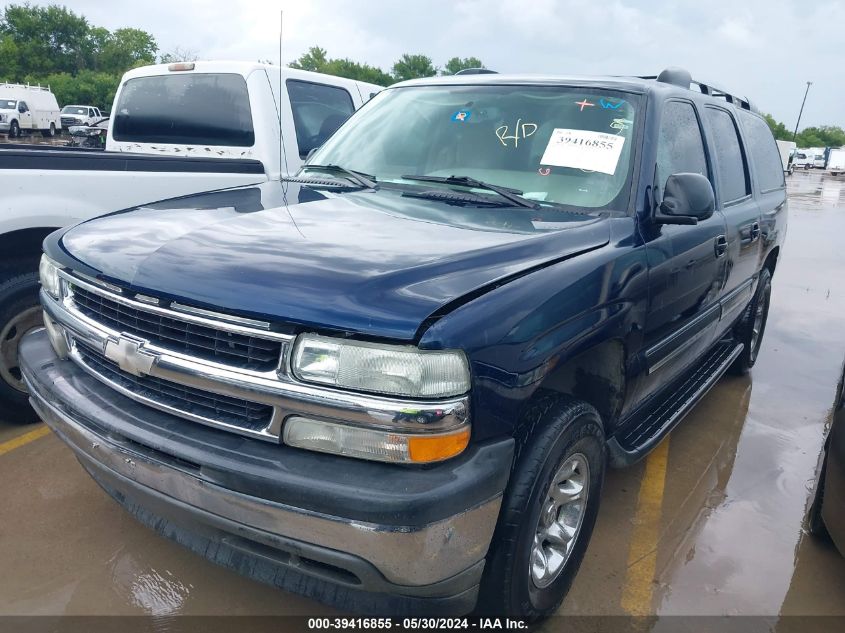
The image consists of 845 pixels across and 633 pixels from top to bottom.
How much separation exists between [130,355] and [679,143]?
2.68 m

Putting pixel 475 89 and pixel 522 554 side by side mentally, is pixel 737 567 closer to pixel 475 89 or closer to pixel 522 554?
pixel 522 554

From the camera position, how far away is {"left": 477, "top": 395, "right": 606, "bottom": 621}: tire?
2.14 metres

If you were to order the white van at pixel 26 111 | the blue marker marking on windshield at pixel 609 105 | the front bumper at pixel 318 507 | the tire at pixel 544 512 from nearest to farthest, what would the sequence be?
the front bumper at pixel 318 507 → the tire at pixel 544 512 → the blue marker marking on windshield at pixel 609 105 → the white van at pixel 26 111

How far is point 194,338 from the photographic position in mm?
2076

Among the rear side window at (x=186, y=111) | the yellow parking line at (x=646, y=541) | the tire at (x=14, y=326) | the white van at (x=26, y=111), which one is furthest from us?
the white van at (x=26, y=111)

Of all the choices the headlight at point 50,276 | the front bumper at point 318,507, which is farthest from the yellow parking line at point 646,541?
the headlight at point 50,276

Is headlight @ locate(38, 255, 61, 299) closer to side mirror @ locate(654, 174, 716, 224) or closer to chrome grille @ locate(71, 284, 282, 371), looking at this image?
chrome grille @ locate(71, 284, 282, 371)

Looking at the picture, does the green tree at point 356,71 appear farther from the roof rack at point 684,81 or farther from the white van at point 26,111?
the roof rack at point 684,81

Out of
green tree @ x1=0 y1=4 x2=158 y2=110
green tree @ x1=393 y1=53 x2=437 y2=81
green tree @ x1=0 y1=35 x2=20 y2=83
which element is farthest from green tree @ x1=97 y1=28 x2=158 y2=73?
green tree @ x1=393 y1=53 x2=437 y2=81

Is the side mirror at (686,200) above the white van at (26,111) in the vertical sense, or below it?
above

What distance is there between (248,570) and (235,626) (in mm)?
468

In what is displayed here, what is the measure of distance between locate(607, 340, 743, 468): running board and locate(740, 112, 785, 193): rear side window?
1286 mm

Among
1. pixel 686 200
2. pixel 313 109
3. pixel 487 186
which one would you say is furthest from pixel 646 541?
pixel 313 109

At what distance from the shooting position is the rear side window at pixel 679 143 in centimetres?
320
